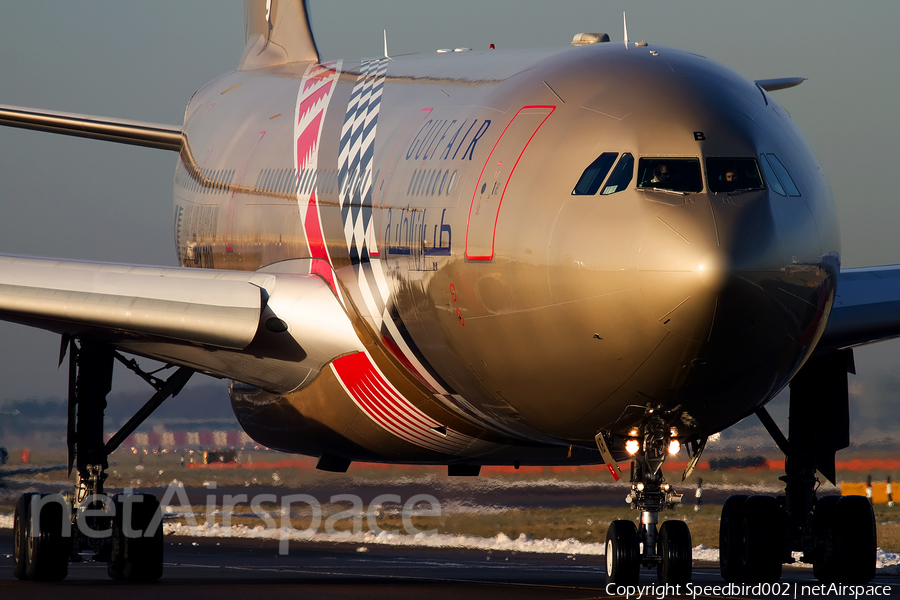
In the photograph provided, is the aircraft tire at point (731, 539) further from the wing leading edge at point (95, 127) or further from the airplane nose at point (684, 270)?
the wing leading edge at point (95, 127)

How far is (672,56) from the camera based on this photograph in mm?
12555

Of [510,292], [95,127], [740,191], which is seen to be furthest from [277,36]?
[740,191]

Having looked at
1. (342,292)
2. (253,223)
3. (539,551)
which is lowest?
(539,551)

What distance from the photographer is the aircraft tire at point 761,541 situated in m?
16.6

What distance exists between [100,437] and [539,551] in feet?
27.9

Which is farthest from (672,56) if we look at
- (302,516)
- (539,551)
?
(302,516)

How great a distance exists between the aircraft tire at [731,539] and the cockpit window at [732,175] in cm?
692

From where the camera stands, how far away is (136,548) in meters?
16.9

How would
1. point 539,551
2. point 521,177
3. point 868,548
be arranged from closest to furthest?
1. point 521,177
2. point 868,548
3. point 539,551

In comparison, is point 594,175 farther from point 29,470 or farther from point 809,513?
point 29,470

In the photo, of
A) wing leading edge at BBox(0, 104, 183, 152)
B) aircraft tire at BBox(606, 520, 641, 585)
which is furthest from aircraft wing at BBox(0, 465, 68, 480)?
aircraft tire at BBox(606, 520, 641, 585)

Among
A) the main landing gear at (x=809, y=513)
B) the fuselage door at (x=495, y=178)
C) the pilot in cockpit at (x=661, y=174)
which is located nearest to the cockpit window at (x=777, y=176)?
the pilot in cockpit at (x=661, y=174)

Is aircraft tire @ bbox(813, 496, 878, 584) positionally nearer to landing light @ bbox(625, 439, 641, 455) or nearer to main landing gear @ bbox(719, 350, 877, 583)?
main landing gear @ bbox(719, 350, 877, 583)

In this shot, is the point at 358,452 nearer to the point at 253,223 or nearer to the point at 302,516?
the point at 253,223
